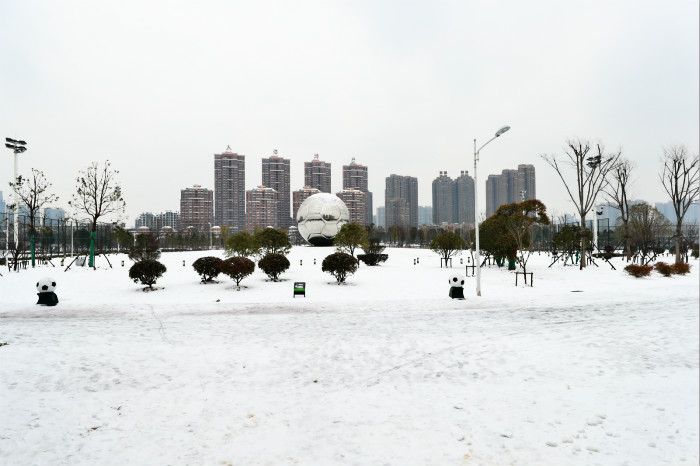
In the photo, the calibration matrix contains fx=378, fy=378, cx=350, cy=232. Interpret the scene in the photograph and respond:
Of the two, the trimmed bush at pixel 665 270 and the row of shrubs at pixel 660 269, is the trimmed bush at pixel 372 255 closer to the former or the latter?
the row of shrubs at pixel 660 269

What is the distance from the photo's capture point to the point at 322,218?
48.3 m

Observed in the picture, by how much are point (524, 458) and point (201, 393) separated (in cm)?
461

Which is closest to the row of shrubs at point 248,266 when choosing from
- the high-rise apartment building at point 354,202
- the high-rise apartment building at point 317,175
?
the high-rise apartment building at point 354,202

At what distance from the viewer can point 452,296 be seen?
51.0 ft

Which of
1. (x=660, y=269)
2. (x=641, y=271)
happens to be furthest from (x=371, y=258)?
(x=660, y=269)

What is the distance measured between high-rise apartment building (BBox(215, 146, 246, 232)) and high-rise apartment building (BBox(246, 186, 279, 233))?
7.49 m

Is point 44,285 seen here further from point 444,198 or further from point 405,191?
point 444,198

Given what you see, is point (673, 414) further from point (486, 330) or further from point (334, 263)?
point (334, 263)

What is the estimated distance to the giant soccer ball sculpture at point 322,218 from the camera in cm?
4847

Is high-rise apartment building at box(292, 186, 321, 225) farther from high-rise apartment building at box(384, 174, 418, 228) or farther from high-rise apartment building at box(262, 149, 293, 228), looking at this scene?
high-rise apartment building at box(384, 174, 418, 228)

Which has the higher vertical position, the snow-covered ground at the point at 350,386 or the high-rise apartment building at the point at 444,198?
the high-rise apartment building at the point at 444,198

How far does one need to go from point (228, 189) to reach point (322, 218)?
86.0m

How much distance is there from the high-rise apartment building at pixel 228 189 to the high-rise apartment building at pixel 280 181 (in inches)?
365

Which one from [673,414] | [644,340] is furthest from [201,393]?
[644,340]
